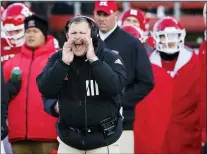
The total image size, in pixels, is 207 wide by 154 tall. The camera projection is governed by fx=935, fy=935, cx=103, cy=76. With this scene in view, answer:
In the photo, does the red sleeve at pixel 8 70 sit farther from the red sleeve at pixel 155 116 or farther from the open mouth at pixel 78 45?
the open mouth at pixel 78 45

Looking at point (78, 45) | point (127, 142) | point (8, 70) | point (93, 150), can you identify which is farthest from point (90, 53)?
point (8, 70)

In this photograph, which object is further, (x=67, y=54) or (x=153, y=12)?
(x=153, y=12)

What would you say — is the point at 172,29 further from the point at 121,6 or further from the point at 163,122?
the point at 121,6

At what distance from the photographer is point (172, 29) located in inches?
386

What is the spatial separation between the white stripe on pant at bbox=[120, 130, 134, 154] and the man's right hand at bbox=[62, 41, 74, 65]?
1844 mm

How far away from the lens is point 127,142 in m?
8.58

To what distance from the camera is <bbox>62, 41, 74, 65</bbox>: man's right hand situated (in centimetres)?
680


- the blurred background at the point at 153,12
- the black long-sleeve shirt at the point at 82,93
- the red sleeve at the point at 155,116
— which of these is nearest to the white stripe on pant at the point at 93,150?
the black long-sleeve shirt at the point at 82,93

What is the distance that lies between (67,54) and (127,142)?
198cm

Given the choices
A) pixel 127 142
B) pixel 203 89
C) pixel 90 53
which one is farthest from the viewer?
pixel 203 89

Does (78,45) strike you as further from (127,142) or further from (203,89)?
(203,89)

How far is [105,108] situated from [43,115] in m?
1.91

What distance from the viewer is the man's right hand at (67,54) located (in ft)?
22.3

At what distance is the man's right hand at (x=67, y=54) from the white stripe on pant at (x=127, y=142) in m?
1.84
